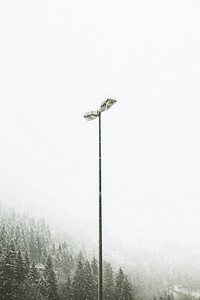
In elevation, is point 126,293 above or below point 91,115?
below

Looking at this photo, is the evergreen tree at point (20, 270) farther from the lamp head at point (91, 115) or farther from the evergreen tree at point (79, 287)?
the lamp head at point (91, 115)

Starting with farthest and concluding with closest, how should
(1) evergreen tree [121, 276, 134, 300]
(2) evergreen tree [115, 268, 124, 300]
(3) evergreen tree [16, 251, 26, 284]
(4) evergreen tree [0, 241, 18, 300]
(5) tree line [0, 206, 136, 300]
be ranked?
(2) evergreen tree [115, 268, 124, 300] < (1) evergreen tree [121, 276, 134, 300] < (3) evergreen tree [16, 251, 26, 284] < (5) tree line [0, 206, 136, 300] < (4) evergreen tree [0, 241, 18, 300]

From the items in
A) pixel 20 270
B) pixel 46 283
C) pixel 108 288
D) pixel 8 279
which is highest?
pixel 20 270

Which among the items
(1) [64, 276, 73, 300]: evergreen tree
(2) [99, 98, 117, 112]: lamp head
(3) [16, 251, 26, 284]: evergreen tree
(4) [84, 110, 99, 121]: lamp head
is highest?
(2) [99, 98, 117, 112]: lamp head

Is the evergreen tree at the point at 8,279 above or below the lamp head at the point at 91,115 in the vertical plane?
below

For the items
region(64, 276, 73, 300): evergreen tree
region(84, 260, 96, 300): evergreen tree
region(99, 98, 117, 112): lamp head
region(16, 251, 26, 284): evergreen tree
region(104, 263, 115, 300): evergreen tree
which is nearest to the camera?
region(99, 98, 117, 112): lamp head

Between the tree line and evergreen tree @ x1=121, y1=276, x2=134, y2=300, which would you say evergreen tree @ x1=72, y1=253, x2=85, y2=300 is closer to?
the tree line

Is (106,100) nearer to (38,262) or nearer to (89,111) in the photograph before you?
(89,111)

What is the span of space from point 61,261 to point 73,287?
146ft

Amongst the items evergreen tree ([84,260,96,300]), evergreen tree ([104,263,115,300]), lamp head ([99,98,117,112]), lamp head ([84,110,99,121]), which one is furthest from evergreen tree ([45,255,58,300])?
lamp head ([99,98,117,112])

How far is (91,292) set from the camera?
105 m

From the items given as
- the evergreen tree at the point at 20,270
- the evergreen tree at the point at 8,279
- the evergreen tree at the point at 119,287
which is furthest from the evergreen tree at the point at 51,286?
the evergreen tree at the point at 119,287

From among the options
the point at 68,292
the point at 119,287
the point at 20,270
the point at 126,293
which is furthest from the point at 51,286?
the point at 126,293

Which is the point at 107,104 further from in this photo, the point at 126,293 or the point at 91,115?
the point at 126,293
